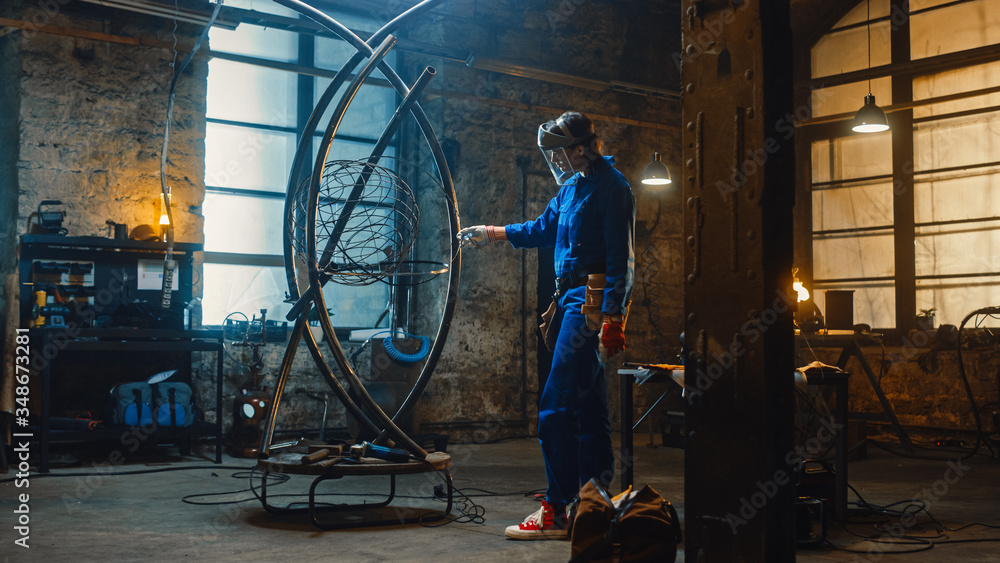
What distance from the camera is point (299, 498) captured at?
16.2 ft

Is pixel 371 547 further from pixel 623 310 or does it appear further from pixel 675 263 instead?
pixel 675 263

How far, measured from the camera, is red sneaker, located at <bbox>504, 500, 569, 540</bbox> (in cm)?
380

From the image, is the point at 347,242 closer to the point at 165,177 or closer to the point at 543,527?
the point at 543,527

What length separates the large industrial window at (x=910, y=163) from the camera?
858 centimetres

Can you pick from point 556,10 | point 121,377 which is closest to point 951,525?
point 121,377

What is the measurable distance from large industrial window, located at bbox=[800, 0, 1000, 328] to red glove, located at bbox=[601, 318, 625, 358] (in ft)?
20.8

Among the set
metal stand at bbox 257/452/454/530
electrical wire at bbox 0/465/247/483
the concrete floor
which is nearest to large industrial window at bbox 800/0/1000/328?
the concrete floor

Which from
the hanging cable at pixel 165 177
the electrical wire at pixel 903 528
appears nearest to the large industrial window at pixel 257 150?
the hanging cable at pixel 165 177

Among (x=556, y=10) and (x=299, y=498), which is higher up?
(x=556, y=10)

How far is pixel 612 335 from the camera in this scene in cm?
371

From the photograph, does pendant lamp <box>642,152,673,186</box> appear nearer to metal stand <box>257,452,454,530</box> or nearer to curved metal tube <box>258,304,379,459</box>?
curved metal tube <box>258,304,379,459</box>

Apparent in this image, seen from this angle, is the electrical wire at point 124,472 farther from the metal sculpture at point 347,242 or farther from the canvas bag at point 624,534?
the canvas bag at point 624,534

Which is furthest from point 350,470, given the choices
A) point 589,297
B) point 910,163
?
point 910,163

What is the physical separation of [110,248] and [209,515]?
3064 millimetres
